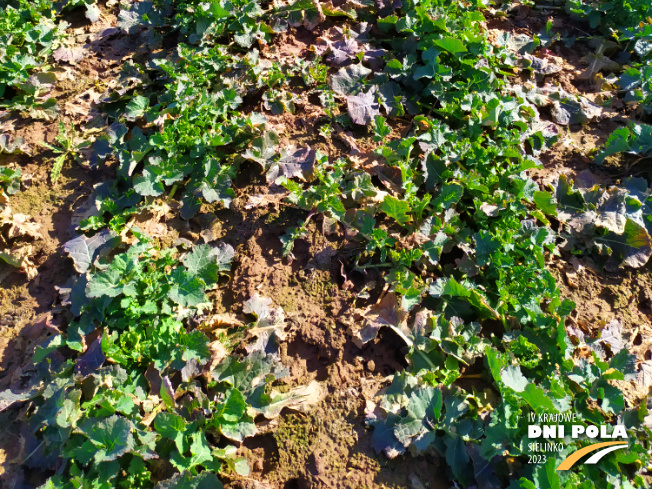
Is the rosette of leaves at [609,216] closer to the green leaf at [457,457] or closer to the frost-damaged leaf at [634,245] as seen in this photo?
the frost-damaged leaf at [634,245]

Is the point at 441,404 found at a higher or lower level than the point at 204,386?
higher

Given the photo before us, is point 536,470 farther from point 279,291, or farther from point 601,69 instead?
point 601,69

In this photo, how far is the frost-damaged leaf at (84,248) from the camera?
3115 millimetres

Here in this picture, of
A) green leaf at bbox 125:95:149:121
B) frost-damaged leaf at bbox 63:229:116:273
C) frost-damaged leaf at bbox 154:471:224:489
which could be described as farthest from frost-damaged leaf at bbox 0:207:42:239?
frost-damaged leaf at bbox 154:471:224:489

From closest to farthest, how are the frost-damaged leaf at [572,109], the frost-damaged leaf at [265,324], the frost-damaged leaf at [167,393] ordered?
the frost-damaged leaf at [167,393], the frost-damaged leaf at [265,324], the frost-damaged leaf at [572,109]

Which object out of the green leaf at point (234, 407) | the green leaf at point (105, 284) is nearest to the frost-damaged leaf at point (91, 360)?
the green leaf at point (105, 284)

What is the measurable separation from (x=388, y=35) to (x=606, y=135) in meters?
2.00

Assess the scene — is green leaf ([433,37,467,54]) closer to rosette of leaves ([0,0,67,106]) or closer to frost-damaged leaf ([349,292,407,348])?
frost-damaged leaf ([349,292,407,348])

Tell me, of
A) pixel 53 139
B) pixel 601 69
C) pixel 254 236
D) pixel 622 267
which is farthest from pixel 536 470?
pixel 53 139

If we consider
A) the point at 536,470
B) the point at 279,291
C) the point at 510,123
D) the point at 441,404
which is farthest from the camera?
the point at 510,123

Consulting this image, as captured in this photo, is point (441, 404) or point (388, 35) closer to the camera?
point (441, 404)

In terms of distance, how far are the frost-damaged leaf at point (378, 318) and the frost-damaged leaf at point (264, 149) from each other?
132 cm

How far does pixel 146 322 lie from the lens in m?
2.89

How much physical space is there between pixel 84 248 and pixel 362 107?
220 cm
